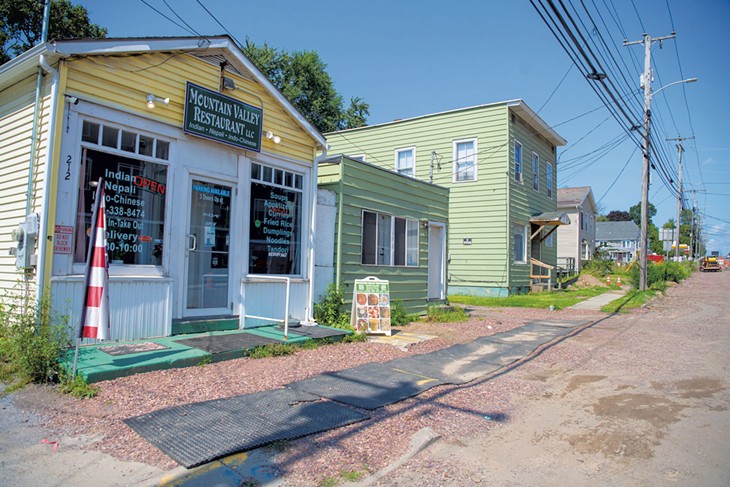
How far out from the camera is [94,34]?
2147 centimetres

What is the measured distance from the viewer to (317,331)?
8.60 meters

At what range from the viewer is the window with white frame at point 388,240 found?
36.0ft

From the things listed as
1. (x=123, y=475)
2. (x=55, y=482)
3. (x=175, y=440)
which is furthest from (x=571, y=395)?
(x=55, y=482)

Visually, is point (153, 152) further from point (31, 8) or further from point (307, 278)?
point (31, 8)

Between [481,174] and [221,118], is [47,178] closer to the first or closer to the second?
[221,118]

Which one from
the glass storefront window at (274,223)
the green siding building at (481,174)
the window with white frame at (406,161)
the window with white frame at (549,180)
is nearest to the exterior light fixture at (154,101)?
the glass storefront window at (274,223)

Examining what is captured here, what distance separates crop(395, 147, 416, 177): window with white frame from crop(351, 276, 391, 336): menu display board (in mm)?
10799

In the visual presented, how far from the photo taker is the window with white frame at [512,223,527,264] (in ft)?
63.3

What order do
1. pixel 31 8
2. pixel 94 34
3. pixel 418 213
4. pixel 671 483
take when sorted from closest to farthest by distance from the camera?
1. pixel 671 483
2. pixel 418 213
3. pixel 31 8
4. pixel 94 34

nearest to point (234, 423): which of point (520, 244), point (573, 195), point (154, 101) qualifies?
point (154, 101)

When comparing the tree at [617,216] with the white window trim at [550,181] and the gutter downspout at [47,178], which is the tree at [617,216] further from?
the gutter downspout at [47,178]

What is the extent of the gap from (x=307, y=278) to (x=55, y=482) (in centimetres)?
619

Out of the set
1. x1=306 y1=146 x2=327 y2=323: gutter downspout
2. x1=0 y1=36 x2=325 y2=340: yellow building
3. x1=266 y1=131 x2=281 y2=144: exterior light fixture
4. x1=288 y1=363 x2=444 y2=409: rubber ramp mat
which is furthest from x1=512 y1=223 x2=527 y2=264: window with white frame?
x1=288 y1=363 x2=444 y2=409: rubber ramp mat

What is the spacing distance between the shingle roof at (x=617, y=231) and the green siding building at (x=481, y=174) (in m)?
49.4
